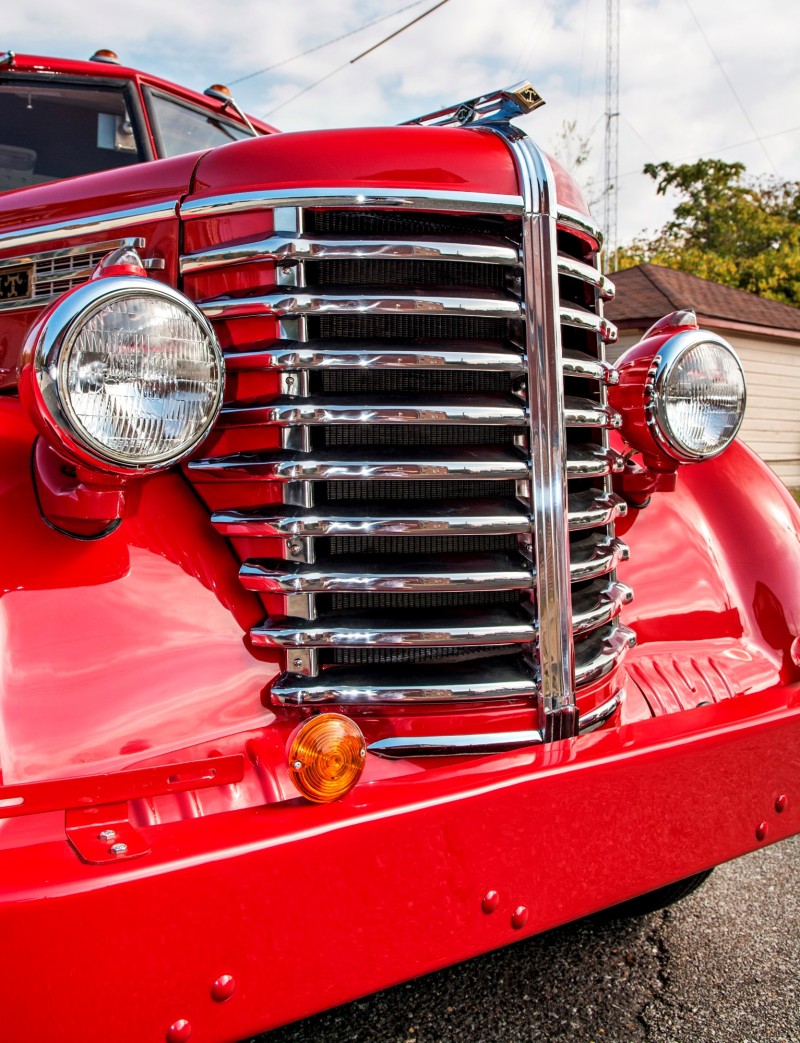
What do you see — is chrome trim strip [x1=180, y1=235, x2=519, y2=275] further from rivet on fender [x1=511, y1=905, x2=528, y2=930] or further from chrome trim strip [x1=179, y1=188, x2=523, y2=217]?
rivet on fender [x1=511, y1=905, x2=528, y2=930]

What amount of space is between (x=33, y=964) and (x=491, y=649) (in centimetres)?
97

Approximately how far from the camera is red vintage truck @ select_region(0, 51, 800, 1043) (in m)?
1.38

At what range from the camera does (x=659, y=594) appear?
2.35 meters

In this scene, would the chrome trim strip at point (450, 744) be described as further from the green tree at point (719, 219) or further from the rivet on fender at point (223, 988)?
the green tree at point (719, 219)

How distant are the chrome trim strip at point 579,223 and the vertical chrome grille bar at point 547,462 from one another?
0.07 m

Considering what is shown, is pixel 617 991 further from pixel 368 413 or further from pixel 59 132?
pixel 59 132

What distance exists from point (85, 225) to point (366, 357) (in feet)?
2.97

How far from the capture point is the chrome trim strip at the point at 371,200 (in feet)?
5.77

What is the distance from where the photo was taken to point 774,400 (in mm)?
17281

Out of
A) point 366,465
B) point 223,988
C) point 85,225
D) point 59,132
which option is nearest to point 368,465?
point 366,465

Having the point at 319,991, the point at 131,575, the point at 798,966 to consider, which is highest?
the point at 131,575

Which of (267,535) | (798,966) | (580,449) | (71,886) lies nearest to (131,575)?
(267,535)

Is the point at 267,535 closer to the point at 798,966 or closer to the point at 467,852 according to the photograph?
the point at 467,852

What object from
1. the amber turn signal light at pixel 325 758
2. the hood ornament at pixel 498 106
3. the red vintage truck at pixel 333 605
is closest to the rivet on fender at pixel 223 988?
the red vintage truck at pixel 333 605
